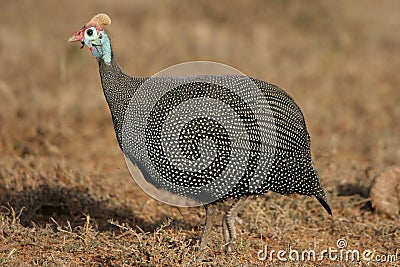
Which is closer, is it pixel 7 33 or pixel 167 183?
pixel 167 183

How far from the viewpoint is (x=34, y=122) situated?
21.8 feet

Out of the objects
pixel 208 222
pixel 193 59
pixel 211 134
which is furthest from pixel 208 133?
pixel 193 59

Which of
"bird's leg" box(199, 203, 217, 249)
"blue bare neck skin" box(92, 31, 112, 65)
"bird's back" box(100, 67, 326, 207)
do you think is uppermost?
"blue bare neck skin" box(92, 31, 112, 65)

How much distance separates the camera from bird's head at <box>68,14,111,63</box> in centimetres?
374

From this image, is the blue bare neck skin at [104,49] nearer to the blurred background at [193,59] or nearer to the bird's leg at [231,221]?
the bird's leg at [231,221]

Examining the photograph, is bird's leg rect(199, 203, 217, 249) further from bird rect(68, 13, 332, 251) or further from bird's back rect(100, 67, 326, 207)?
bird's back rect(100, 67, 326, 207)

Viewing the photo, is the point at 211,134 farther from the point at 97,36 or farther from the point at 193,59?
the point at 193,59

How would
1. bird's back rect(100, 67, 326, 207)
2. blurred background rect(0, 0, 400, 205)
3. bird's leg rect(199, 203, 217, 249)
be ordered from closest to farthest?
1. bird's back rect(100, 67, 326, 207)
2. bird's leg rect(199, 203, 217, 249)
3. blurred background rect(0, 0, 400, 205)

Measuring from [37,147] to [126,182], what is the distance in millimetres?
1447

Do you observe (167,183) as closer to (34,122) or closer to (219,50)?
(34,122)

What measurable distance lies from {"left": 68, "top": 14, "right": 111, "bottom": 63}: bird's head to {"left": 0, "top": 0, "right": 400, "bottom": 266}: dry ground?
234 millimetres

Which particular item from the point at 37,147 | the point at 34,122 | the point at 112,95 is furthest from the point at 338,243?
the point at 34,122

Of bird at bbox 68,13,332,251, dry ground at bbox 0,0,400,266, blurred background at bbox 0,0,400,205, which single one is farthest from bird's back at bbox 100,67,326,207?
blurred background at bbox 0,0,400,205

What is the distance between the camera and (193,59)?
371 inches
